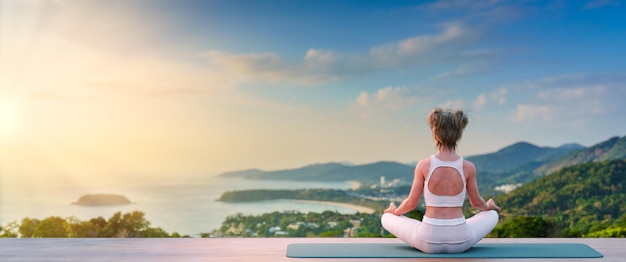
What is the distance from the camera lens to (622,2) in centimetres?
821

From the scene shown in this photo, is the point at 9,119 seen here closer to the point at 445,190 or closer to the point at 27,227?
the point at 27,227

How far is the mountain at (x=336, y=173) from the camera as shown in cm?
894

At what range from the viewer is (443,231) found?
12.0 feet

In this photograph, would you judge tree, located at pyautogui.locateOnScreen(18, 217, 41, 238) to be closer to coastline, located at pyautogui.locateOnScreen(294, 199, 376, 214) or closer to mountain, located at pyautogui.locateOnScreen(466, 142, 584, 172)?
coastline, located at pyautogui.locateOnScreen(294, 199, 376, 214)

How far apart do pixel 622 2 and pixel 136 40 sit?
17.9 ft

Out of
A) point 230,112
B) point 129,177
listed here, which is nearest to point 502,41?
point 230,112

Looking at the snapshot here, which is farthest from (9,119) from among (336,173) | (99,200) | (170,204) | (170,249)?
(170,249)

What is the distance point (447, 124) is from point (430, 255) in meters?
0.68

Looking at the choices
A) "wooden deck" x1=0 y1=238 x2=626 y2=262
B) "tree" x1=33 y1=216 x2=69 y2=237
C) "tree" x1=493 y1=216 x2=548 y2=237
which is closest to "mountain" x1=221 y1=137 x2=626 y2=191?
"tree" x1=493 y1=216 x2=548 y2=237

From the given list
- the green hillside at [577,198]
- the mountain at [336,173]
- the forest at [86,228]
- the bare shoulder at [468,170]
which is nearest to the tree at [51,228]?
the forest at [86,228]

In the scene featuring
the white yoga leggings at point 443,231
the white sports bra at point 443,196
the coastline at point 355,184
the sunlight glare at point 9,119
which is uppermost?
the sunlight glare at point 9,119

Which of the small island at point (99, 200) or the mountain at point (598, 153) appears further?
the small island at point (99, 200)

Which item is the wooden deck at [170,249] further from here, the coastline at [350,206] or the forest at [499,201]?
the coastline at [350,206]

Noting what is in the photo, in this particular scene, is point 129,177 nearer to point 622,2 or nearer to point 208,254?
point 208,254
